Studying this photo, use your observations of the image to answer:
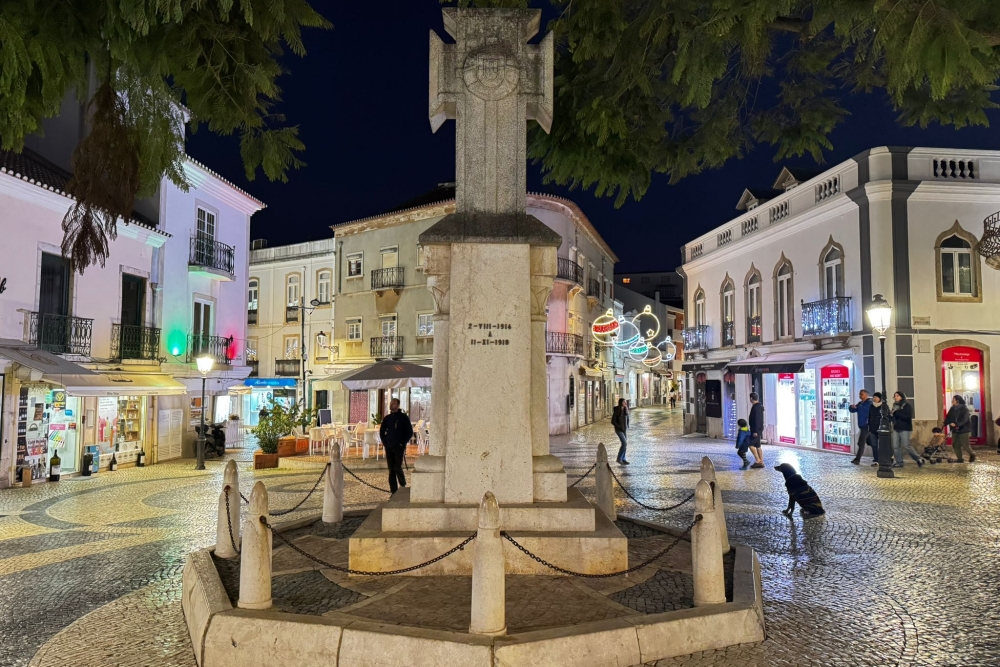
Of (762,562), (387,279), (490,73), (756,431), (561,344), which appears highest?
(387,279)

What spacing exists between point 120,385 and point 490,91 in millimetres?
13646

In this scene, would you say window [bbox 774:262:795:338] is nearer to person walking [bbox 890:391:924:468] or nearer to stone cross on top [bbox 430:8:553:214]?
person walking [bbox 890:391:924:468]

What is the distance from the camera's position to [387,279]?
32312 millimetres

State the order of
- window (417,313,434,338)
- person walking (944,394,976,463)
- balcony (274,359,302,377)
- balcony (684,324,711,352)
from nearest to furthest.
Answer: person walking (944,394,976,463) → balcony (684,324,711,352) → window (417,313,434,338) → balcony (274,359,302,377)

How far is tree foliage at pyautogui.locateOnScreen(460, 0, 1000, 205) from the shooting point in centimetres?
488

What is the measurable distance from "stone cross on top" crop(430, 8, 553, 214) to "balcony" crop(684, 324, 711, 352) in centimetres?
2384

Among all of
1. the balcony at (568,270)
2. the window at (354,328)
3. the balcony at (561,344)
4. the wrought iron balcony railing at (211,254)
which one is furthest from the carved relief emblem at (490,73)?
the window at (354,328)

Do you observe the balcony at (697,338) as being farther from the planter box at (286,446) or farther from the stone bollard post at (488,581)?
the stone bollard post at (488,581)

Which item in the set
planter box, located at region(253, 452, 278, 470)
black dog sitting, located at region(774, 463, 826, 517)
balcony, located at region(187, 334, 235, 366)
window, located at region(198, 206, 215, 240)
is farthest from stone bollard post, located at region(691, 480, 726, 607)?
window, located at region(198, 206, 215, 240)

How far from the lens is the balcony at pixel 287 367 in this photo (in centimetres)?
3669

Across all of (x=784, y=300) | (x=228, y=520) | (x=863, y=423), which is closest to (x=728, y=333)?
(x=784, y=300)

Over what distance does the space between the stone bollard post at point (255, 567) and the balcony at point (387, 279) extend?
26898mm

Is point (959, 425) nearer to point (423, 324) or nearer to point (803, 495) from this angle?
point (803, 495)

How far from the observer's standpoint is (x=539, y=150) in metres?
9.48
